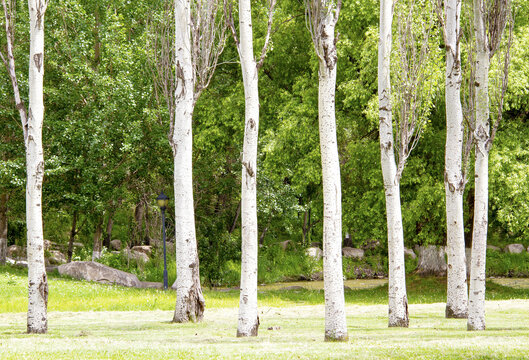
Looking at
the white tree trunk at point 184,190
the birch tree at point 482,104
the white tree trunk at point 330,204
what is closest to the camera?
the white tree trunk at point 330,204

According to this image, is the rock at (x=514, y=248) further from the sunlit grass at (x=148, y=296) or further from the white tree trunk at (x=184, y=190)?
the white tree trunk at (x=184, y=190)

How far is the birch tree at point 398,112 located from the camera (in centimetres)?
1283

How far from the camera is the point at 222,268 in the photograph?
79.2 ft

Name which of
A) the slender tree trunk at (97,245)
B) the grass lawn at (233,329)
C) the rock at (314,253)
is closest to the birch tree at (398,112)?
the grass lawn at (233,329)

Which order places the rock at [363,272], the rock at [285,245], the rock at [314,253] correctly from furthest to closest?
the rock at [285,245], the rock at [314,253], the rock at [363,272]

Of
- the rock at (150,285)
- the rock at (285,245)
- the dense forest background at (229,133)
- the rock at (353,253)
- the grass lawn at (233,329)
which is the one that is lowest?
the rock at (150,285)

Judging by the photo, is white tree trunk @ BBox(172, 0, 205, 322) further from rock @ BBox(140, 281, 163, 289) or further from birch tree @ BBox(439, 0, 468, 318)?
rock @ BBox(140, 281, 163, 289)

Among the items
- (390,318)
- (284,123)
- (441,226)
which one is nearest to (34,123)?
(390,318)

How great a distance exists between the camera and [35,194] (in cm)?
1200

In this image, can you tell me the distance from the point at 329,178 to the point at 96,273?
17694 millimetres

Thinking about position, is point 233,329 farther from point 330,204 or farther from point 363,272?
point 363,272

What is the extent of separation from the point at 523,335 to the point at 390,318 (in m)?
2.83

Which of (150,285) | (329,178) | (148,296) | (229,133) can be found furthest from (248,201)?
(150,285)

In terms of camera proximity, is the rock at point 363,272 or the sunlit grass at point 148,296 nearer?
the sunlit grass at point 148,296
